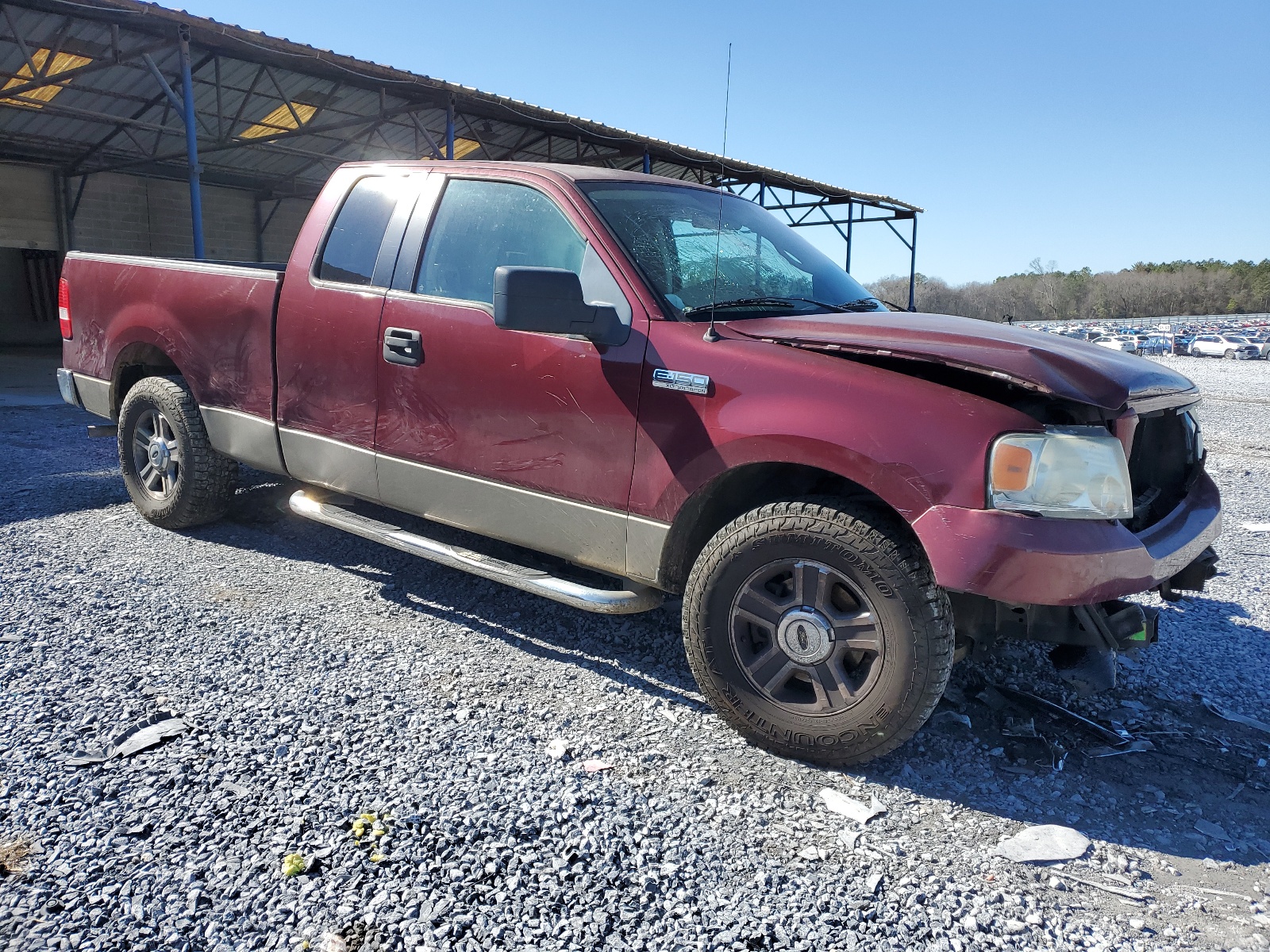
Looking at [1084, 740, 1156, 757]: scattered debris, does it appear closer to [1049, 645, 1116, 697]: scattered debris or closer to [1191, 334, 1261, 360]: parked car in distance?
[1049, 645, 1116, 697]: scattered debris

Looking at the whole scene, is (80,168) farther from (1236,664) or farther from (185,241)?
(1236,664)

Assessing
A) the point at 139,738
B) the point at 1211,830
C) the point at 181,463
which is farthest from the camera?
the point at 181,463

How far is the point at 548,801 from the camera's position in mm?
2496

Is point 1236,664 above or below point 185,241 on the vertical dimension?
below

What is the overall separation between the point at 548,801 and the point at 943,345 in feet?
5.84

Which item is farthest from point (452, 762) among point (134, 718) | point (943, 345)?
point (943, 345)

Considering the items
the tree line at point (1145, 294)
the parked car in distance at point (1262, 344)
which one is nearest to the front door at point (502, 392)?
the parked car in distance at point (1262, 344)

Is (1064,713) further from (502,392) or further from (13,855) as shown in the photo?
(13,855)

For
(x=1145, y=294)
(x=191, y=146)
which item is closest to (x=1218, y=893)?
(x=191, y=146)

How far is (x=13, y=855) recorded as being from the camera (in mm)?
2154

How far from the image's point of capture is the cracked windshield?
3.20 meters

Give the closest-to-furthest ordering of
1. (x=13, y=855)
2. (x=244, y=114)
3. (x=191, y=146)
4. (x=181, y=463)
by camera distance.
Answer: (x=13, y=855) → (x=181, y=463) → (x=191, y=146) → (x=244, y=114)

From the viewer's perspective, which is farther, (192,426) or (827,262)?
(192,426)

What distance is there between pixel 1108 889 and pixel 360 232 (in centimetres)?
374
